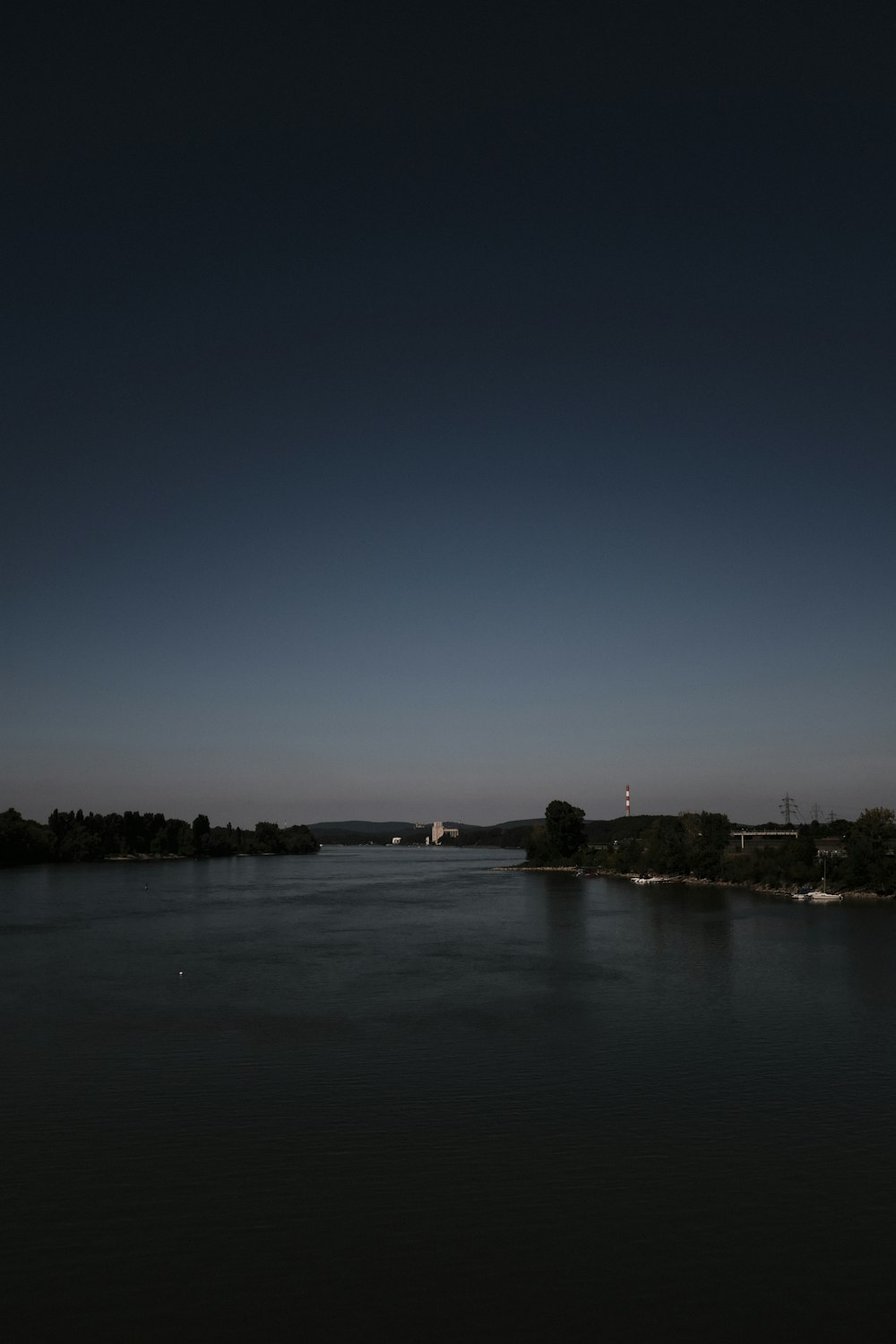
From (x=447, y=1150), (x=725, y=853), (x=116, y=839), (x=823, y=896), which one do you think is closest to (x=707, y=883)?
(x=725, y=853)

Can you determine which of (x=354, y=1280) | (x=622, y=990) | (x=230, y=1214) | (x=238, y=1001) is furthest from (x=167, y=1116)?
(x=622, y=990)

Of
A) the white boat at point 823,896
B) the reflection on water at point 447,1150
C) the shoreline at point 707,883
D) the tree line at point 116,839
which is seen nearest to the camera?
the reflection on water at point 447,1150

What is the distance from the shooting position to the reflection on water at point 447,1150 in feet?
32.0

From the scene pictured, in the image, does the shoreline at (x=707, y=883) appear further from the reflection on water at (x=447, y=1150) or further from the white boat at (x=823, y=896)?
the reflection on water at (x=447, y=1150)

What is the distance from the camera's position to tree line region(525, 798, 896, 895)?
212ft

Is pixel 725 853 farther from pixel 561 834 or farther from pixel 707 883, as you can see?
pixel 561 834

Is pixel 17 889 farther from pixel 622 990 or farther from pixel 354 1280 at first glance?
pixel 354 1280

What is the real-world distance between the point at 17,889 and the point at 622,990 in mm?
59285

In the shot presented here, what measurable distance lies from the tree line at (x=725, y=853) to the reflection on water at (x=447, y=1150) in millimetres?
36009

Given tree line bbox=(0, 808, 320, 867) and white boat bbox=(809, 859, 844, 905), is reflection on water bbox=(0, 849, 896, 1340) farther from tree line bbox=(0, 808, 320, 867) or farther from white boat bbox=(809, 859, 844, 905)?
tree line bbox=(0, 808, 320, 867)

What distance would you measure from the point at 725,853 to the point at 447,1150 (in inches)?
3028

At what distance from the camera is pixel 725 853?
3359 inches

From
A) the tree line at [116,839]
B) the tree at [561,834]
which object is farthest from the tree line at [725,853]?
the tree line at [116,839]

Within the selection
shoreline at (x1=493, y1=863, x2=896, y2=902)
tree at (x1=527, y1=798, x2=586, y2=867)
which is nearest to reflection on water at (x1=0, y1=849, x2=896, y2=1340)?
shoreline at (x1=493, y1=863, x2=896, y2=902)
